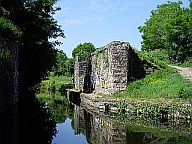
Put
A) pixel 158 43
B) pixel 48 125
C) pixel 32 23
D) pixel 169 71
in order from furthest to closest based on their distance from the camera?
pixel 158 43, pixel 32 23, pixel 169 71, pixel 48 125

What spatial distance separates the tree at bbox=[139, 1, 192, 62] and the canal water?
126 ft

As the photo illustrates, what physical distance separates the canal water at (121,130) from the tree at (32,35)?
1505 centimetres

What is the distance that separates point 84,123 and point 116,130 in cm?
435

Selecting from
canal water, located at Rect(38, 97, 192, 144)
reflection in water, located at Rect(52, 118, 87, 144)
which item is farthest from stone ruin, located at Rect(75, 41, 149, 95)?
reflection in water, located at Rect(52, 118, 87, 144)

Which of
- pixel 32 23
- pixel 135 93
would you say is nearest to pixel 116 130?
pixel 135 93

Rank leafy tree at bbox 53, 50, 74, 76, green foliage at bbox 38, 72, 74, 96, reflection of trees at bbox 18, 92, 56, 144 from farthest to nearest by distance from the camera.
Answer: leafy tree at bbox 53, 50, 74, 76, green foliage at bbox 38, 72, 74, 96, reflection of trees at bbox 18, 92, 56, 144

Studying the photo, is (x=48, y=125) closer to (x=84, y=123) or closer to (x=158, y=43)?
(x=84, y=123)

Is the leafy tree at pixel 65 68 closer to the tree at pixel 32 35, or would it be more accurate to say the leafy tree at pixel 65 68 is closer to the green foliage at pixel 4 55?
the tree at pixel 32 35

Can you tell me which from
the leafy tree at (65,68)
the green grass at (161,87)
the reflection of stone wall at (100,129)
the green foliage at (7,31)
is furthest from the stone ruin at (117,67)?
the leafy tree at (65,68)

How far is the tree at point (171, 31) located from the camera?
6041cm

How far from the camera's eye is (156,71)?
29781mm

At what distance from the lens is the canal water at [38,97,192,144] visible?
15.4 meters

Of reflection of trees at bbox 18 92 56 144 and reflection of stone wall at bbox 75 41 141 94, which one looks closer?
reflection of trees at bbox 18 92 56 144

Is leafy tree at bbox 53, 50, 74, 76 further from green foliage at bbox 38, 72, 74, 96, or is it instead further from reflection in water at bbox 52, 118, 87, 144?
reflection in water at bbox 52, 118, 87, 144
